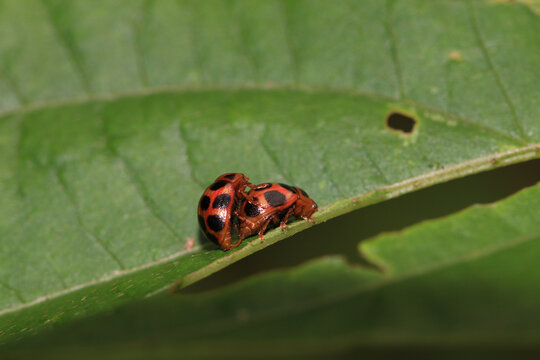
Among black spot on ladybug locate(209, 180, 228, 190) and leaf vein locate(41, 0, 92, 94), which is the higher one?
leaf vein locate(41, 0, 92, 94)

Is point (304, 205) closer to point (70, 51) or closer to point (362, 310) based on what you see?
point (362, 310)

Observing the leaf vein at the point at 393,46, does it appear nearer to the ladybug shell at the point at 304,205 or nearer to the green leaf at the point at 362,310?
the ladybug shell at the point at 304,205

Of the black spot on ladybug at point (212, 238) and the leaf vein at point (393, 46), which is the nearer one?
the black spot on ladybug at point (212, 238)

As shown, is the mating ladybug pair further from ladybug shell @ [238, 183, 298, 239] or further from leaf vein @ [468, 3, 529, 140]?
leaf vein @ [468, 3, 529, 140]

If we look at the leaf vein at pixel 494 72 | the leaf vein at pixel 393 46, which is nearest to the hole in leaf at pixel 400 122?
the leaf vein at pixel 393 46

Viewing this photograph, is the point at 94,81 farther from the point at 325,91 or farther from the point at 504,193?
the point at 504,193

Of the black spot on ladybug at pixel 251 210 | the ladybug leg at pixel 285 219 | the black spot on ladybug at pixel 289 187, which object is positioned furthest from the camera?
the black spot on ladybug at pixel 251 210

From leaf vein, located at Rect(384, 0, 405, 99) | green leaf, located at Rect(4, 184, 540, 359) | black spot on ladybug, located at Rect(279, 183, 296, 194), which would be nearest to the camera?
green leaf, located at Rect(4, 184, 540, 359)

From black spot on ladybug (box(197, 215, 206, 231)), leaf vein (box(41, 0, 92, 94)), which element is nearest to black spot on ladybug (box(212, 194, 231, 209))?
black spot on ladybug (box(197, 215, 206, 231))
